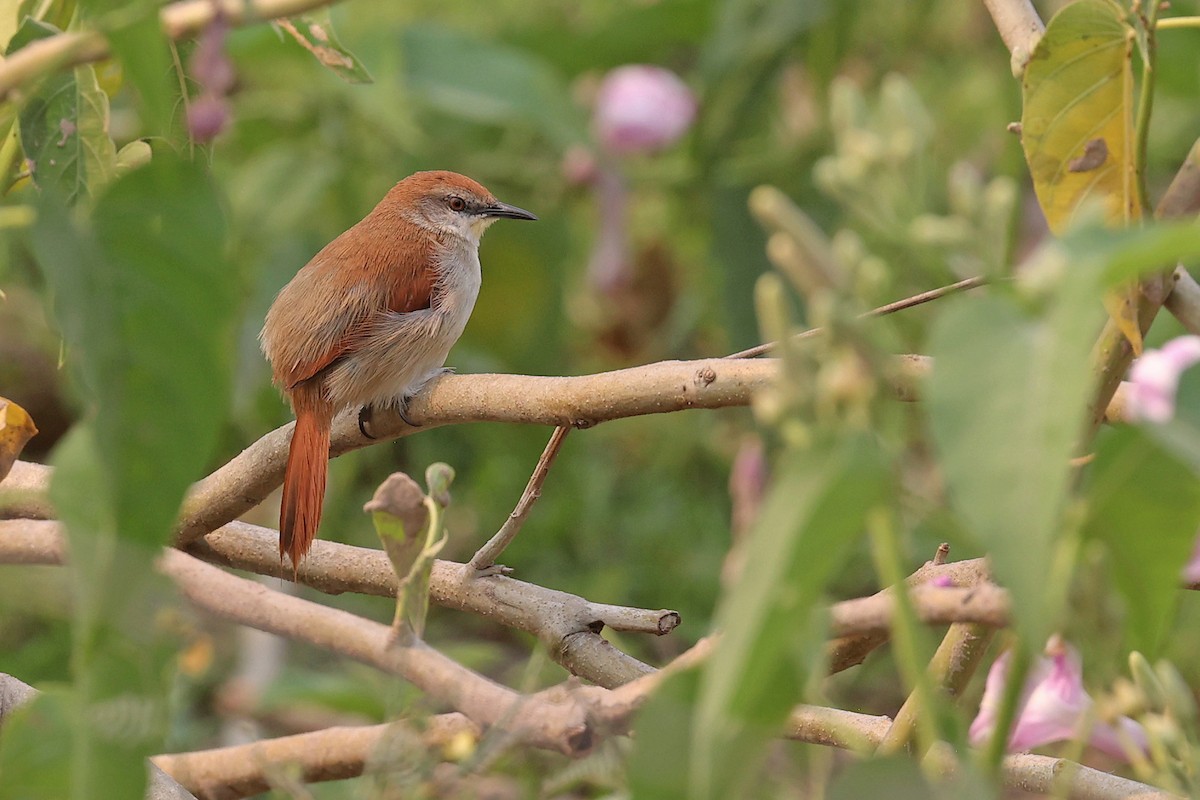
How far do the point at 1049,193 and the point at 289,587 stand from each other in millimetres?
3146

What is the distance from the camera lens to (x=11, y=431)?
1.74m

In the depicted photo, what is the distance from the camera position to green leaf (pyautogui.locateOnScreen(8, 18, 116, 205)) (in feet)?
4.56

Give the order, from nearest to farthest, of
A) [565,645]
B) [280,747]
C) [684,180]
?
1. [565,645]
2. [280,747]
3. [684,180]

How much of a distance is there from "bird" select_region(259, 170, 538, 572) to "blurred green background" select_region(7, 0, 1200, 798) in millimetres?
341

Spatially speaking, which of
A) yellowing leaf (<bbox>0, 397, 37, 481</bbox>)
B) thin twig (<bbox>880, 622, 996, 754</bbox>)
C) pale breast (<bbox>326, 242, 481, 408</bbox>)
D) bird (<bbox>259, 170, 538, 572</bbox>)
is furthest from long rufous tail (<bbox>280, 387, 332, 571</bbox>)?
thin twig (<bbox>880, 622, 996, 754</bbox>)

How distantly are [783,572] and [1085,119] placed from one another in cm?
130

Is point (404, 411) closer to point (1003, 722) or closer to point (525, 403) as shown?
point (525, 403)

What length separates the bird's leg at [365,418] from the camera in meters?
2.77

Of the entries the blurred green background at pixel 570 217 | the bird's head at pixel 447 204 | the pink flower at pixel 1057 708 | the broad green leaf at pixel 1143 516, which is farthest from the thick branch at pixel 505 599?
the bird's head at pixel 447 204

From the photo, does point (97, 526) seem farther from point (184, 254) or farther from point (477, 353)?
point (477, 353)

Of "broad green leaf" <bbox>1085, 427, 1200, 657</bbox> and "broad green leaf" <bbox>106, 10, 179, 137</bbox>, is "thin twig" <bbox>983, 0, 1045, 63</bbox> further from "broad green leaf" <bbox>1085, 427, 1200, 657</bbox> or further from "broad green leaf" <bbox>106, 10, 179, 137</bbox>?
"broad green leaf" <bbox>106, 10, 179, 137</bbox>

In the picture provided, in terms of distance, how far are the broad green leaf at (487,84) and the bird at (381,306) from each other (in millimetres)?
358

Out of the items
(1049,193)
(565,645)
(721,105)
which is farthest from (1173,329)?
(721,105)

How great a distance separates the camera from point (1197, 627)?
4.58 m
